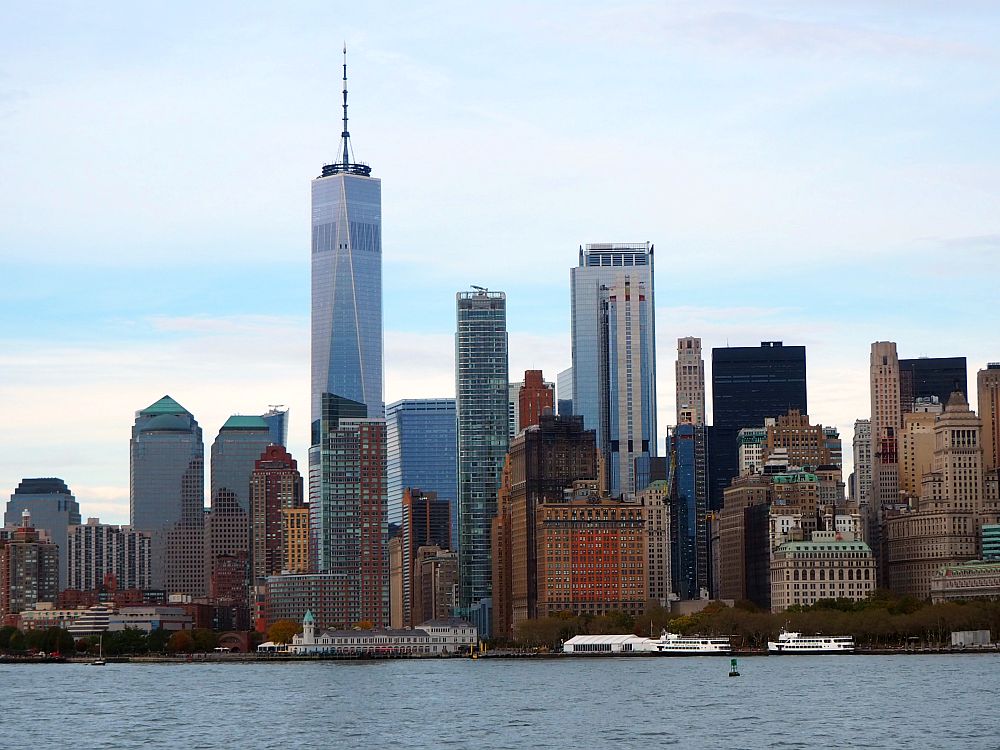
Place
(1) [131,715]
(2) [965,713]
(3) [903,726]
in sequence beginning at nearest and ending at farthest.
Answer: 1. (3) [903,726]
2. (2) [965,713]
3. (1) [131,715]

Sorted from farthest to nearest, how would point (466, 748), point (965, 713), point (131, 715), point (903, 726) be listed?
point (131, 715) < point (965, 713) < point (903, 726) < point (466, 748)

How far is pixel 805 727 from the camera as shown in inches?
5389

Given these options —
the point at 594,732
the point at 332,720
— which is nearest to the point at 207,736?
the point at 332,720

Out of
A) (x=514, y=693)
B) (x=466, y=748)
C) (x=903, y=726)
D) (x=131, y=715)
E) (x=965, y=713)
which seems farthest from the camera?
(x=514, y=693)

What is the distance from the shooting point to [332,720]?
5984 inches

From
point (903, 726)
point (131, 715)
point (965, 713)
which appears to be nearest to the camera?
point (903, 726)

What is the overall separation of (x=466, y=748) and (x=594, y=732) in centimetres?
1277

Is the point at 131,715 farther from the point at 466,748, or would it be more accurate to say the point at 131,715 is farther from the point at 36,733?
the point at 466,748

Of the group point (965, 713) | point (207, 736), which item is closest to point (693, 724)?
point (965, 713)

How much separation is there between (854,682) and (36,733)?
79.1 meters

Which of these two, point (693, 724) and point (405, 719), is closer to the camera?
point (693, 724)

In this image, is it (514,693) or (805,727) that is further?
(514,693)

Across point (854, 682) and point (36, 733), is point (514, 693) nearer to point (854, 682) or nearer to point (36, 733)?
point (854, 682)

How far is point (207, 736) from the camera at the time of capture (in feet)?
458
